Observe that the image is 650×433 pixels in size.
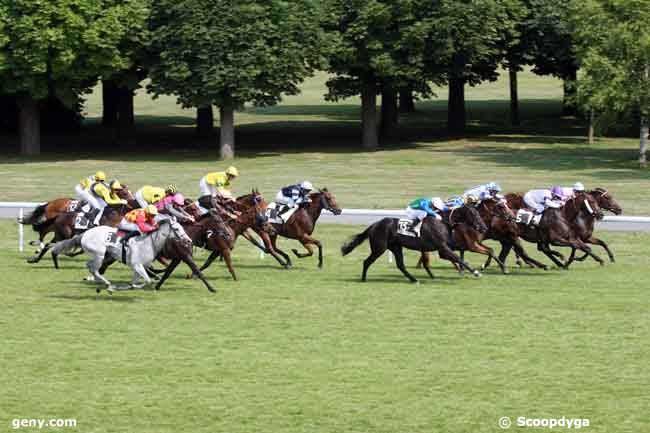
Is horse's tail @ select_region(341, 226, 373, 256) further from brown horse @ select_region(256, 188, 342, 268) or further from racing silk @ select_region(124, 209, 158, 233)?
racing silk @ select_region(124, 209, 158, 233)

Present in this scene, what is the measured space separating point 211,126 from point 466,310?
46469 millimetres

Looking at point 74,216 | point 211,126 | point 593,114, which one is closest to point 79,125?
point 211,126

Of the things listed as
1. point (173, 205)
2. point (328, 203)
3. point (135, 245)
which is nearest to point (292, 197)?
point (328, 203)

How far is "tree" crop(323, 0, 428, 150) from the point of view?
2165 inches

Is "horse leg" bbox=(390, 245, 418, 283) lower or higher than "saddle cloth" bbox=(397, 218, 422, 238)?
lower

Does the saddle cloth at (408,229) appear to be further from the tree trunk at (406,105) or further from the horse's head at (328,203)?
the tree trunk at (406,105)

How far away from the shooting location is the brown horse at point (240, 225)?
23000mm

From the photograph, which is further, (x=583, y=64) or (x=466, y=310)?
(x=583, y=64)

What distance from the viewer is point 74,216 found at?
2556cm

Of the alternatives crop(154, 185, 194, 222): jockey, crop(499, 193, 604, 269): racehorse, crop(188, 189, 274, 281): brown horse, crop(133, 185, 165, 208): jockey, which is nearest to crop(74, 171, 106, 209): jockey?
crop(154, 185, 194, 222): jockey

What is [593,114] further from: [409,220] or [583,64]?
[409,220]

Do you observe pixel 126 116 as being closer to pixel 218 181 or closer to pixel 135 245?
pixel 218 181

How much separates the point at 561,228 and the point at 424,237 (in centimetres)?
355

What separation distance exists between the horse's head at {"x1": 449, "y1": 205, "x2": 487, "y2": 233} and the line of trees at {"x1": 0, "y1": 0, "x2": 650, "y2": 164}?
2748 centimetres
